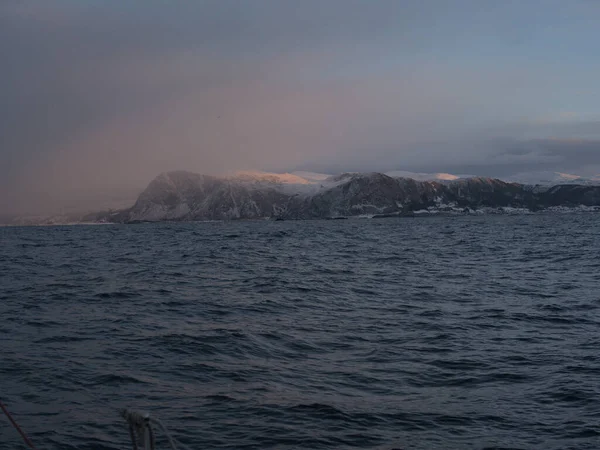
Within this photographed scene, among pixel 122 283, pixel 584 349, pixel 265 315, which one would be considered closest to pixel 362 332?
pixel 265 315

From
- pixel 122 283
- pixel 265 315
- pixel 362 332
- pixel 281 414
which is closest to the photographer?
pixel 281 414

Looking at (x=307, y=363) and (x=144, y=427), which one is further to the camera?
(x=307, y=363)

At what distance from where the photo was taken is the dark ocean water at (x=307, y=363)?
388 inches

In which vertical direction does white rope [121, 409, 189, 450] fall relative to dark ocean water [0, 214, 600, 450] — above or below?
above

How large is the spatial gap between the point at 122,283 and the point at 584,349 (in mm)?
21007

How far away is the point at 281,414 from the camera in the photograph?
34.8ft

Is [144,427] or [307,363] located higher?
[144,427]

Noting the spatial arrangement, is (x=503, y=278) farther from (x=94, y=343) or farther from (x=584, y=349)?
(x=94, y=343)

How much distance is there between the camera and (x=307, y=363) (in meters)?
14.0

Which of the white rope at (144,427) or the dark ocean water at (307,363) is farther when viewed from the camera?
the dark ocean water at (307,363)

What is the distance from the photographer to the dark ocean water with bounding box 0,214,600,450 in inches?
388

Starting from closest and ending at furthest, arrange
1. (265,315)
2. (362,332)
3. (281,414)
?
(281,414), (362,332), (265,315)

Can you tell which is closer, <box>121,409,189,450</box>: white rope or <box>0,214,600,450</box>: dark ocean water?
<box>121,409,189,450</box>: white rope

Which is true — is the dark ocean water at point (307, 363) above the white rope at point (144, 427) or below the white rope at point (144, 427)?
below
